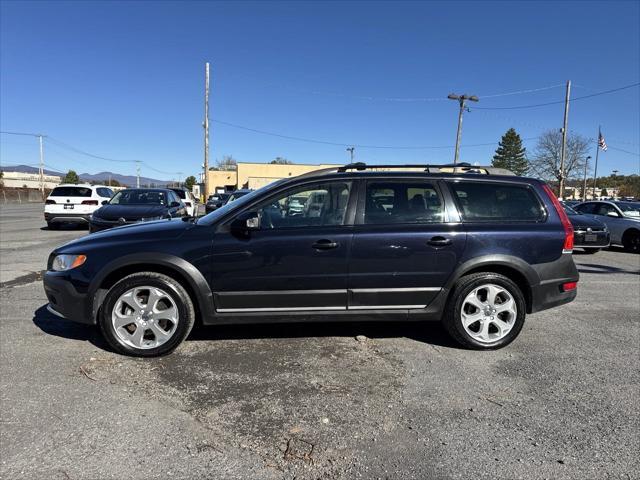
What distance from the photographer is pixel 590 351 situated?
4.27 m

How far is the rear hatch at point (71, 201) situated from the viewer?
1491 cm

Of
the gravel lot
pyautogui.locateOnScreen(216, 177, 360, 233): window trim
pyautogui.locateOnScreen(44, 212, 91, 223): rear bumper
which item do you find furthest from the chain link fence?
pyautogui.locateOnScreen(216, 177, 360, 233): window trim

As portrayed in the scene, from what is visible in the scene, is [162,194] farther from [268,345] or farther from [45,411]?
[45,411]

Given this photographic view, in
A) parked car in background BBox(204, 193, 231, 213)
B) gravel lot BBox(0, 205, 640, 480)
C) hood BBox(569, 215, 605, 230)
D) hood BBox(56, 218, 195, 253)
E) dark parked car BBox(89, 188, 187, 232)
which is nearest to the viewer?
gravel lot BBox(0, 205, 640, 480)

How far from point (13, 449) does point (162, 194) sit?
31.0ft

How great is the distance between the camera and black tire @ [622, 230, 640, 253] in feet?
40.8

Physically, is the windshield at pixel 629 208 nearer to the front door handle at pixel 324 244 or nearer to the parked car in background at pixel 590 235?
the parked car in background at pixel 590 235

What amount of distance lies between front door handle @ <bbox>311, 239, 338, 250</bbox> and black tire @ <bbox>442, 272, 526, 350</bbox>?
1293 millimetres

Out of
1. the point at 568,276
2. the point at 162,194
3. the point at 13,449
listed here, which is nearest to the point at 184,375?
the point at 13,449

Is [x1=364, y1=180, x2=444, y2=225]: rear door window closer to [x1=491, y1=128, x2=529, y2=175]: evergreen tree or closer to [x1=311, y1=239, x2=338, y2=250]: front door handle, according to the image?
[x1=311, y1=239, x2=338, y2=250]: front door handle

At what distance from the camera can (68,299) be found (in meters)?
3.98

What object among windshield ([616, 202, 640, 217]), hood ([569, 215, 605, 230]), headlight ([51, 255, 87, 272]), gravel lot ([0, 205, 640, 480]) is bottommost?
gravel lot ([0, 205, 640, 480])

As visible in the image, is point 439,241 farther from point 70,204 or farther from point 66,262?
point 70,204

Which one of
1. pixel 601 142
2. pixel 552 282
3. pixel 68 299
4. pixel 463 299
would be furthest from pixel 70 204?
pixel 601 142
